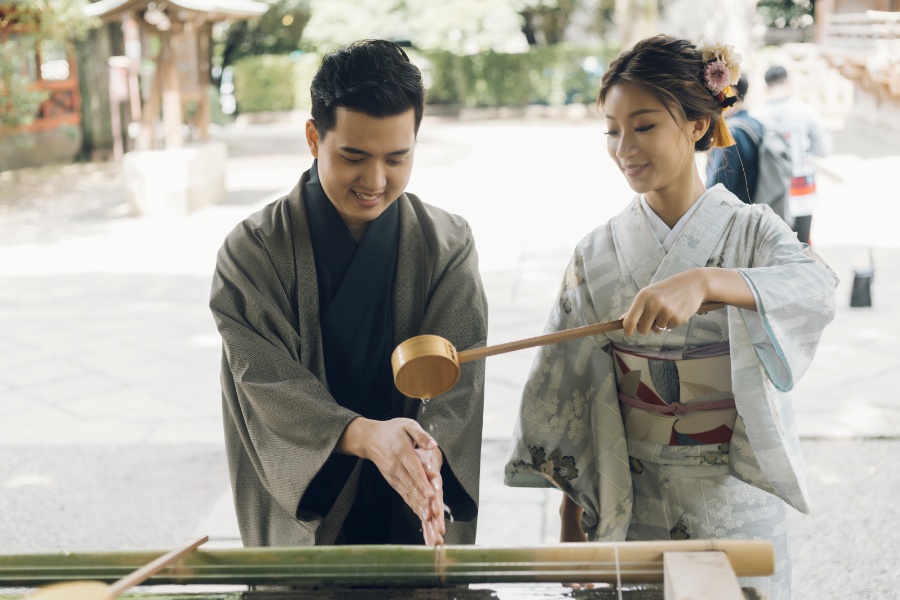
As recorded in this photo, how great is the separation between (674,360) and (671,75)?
1.90 feet

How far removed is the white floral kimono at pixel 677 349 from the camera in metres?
1.88

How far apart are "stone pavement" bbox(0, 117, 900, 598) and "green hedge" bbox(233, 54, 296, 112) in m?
11.0

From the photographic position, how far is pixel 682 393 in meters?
2.02

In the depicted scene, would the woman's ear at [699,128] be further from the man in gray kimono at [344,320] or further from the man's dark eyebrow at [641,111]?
the man in gray kimono at [344,320]

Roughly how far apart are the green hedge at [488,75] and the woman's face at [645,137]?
66.6 feet

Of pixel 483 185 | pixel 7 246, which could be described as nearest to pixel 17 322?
pixel 7 246

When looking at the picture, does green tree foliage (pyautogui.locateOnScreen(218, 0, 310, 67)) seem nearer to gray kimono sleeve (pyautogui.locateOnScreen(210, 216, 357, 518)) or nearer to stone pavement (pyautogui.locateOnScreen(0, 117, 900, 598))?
stone pavement (pyautogui.locateOnScreen(0, 117, 900, 598))

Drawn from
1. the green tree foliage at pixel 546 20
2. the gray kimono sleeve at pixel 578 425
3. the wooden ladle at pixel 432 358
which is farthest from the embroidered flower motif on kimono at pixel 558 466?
the green tree foliage at pixel 546 20

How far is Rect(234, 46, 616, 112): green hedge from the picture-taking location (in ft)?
72.6

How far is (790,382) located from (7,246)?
922 centimetres

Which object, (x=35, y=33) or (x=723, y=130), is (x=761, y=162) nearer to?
(x=723, y=130)

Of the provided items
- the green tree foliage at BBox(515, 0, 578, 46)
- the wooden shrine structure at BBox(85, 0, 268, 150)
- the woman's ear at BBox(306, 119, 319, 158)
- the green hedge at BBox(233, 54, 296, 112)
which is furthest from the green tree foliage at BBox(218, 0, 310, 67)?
the woman's ear at BBox(306, 119, 319, 158)

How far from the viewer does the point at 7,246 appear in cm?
959

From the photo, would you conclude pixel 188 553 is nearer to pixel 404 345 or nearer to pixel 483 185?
pixel 404 345
